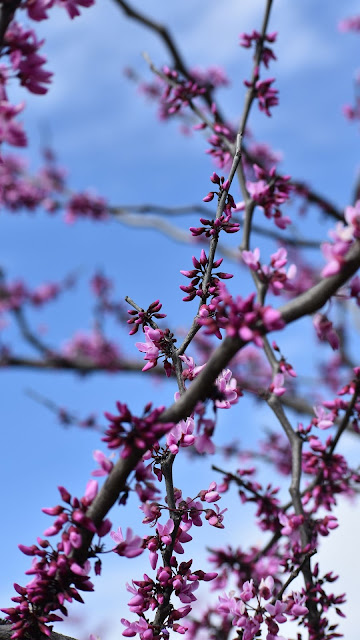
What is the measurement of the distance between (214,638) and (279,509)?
1.17 meters

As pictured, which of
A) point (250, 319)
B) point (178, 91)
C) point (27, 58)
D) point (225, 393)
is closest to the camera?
point (250, 319)

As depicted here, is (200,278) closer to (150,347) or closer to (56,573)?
(150,347)

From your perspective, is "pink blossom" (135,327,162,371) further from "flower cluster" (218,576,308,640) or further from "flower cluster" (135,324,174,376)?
"flower cluster" (218,576,308,640)

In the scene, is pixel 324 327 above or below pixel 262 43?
below

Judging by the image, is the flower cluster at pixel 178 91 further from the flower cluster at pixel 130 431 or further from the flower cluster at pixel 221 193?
the flower cluster at pixel 130 431

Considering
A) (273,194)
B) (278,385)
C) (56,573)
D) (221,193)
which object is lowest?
(56,573)

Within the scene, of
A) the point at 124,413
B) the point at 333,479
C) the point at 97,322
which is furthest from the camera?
the point at 97,322

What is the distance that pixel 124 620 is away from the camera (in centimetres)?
246

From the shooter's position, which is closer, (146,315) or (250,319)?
(250,319)

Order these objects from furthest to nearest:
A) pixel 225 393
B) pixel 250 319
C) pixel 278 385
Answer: pixel 278 385 < pixel 225 393 < pixel 250 319

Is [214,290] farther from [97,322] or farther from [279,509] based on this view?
[97,322]

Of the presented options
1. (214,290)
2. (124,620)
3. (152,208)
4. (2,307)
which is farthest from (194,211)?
(2,307)

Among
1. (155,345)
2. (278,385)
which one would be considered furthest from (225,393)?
(278,385)

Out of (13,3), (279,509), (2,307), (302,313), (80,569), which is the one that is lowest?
(80,569)
